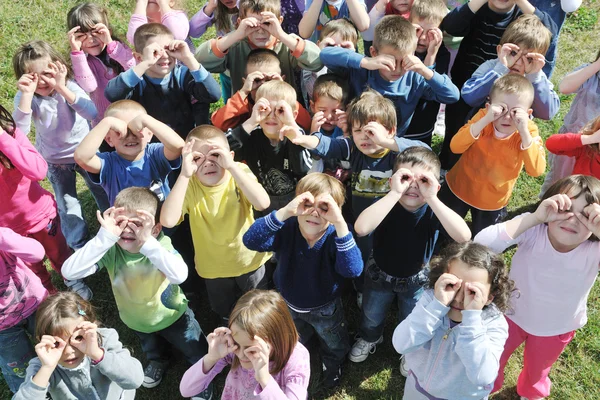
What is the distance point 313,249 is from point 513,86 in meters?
1.97

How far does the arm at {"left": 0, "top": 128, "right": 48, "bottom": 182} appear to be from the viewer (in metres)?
4.27

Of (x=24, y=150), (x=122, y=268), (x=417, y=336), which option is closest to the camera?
(x=417, y=336)

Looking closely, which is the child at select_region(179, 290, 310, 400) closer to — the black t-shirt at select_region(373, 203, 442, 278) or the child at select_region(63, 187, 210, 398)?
the child at select_region(63, 187, 210, 398)

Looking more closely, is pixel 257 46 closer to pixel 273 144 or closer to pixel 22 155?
pixel 273 144

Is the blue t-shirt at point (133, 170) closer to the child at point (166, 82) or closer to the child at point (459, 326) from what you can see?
the child at point (166, 82)

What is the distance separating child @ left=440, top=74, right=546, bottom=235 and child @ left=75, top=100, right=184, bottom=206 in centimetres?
225

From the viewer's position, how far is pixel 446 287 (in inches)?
127

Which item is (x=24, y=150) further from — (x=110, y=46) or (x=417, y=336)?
(x=417, y=336)

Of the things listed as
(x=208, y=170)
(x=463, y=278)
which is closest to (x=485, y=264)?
(x=463, y=278)

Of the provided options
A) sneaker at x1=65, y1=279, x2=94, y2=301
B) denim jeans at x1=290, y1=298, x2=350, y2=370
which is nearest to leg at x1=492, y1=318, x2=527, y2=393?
denim jeans at x1=290, y1=298, x2=350, y2=370

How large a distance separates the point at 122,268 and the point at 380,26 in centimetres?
294

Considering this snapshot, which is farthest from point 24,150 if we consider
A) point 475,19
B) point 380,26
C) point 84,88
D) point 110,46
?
point 475,19

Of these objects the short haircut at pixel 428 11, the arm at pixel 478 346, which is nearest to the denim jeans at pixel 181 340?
the arm at pixel 478 346

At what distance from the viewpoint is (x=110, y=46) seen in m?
5.48
